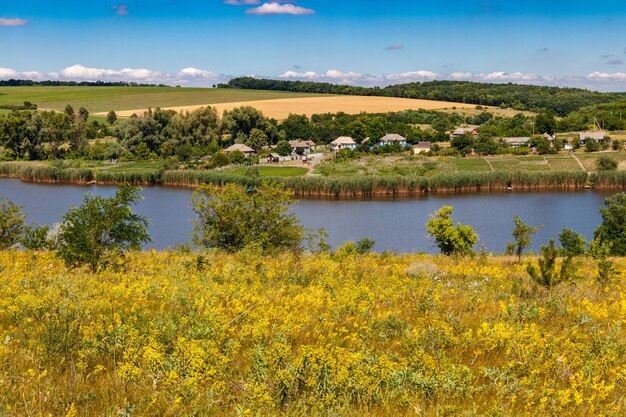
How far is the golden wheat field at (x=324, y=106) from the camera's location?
125812mm

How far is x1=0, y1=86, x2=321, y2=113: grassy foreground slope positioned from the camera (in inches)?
5384

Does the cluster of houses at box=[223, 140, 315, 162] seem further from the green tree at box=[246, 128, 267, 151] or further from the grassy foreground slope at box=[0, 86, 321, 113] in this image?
the grassy foreground slope at box=[0, 86, 321, 113]

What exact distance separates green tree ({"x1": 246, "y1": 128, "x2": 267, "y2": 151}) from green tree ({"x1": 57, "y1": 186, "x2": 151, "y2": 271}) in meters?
77.8

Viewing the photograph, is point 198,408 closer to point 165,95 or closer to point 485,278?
point 485,278

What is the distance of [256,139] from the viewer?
91.8 meters

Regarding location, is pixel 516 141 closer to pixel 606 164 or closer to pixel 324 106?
pixel 606 164

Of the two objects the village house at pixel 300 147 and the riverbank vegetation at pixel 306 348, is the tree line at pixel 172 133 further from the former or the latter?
the riverbank vegetation at pixel 306 348

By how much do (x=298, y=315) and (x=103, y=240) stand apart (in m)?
8.53

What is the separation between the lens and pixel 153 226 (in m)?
45.5

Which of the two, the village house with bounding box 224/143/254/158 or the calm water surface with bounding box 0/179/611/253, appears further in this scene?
the village house with bounding box 224/143/254/158

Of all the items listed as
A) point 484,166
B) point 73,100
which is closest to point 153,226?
point 484,166

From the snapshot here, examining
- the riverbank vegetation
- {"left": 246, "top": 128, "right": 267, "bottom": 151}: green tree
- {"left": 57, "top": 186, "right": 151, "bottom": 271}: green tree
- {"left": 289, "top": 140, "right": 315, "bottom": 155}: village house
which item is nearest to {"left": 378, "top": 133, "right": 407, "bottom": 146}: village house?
{"left": 289, "top": 140, "right": 315, "bottom": 155}: village house

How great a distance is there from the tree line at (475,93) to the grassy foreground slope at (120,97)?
86.2 feet

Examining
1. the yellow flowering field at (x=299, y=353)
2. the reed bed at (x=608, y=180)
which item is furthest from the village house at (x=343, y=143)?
the yellow flowering field at (x=299, y=353)
